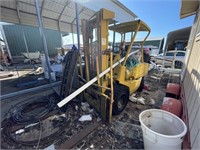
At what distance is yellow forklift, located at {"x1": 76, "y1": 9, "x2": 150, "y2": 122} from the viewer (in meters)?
1.96

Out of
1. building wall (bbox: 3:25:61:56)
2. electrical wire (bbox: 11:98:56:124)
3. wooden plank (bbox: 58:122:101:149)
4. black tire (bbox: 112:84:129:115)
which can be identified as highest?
building wall (bbox: 3:25:61:56)

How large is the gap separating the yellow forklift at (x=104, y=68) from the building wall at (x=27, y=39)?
8.75 m

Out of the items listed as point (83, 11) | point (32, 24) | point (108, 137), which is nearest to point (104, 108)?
point (108, 137)

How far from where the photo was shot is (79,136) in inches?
73.5

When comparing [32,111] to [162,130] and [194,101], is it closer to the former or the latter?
[162,130]

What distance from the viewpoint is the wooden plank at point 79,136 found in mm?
1693

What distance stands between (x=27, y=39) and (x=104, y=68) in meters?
12.6

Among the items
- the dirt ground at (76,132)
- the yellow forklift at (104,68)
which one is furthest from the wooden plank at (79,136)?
the yellow forklift at (104,68)

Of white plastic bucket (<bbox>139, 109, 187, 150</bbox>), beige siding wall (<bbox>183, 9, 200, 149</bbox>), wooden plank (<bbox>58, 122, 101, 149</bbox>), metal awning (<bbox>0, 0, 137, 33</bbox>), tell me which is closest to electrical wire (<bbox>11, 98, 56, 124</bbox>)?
wooden plank (<bbox>58, 122, 101, 149</bbox>)

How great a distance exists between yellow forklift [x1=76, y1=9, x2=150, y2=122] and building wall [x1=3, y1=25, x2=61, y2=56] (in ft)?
28.7

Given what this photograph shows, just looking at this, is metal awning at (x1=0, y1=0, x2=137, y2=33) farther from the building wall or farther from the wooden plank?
the wooden plank

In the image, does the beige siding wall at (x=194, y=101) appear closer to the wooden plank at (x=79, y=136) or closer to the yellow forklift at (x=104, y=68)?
the yellow forklift at (x=104, y=68)

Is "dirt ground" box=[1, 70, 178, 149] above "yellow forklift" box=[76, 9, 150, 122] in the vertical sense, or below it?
below

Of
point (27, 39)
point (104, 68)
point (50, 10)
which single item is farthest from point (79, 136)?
point (27, 39)
